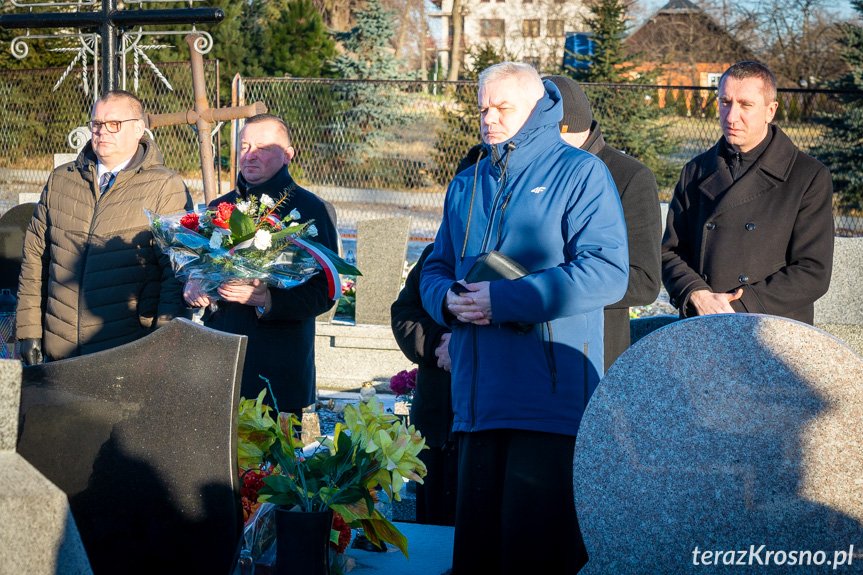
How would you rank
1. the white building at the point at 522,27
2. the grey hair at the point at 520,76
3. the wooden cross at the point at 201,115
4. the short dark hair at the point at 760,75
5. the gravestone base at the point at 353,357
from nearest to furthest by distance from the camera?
1. the grey hair at the point at 520,76
2. the short dark hair at the point at 760,75
3. the wooden cross at the point at 201,115
4. the gravestone base at the point at 353,357
5. the white building at the point at 522,27

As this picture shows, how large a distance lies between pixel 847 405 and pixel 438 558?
1.52 metres

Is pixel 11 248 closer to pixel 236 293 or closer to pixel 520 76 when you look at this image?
pixel 236 293

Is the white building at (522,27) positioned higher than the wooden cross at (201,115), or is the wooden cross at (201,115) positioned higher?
the white building at (522,27)

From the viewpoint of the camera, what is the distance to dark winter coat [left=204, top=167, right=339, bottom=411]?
3836 mm

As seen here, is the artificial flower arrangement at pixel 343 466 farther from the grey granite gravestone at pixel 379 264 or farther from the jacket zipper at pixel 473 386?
the grey granite gravestone at pixel 379 264

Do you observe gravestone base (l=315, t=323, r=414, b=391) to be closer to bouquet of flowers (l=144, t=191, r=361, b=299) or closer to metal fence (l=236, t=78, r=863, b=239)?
bouquet of flowers (l=144, t=191, r=361, b=299)

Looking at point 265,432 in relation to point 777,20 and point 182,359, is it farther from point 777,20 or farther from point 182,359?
point 777,20

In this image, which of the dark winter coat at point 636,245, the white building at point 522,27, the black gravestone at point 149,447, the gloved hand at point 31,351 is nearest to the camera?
the black gravestone at point 149,447

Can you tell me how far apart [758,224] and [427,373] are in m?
1.45

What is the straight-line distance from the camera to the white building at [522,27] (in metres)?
24.5

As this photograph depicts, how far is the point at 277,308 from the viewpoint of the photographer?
377cm

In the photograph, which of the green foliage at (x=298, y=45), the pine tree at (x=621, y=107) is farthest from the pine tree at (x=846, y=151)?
the green foliage at (x=298, y=45)

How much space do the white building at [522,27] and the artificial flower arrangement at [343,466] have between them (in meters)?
14.7

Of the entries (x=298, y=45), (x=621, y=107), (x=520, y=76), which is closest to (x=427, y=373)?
(x=520, y=76)
